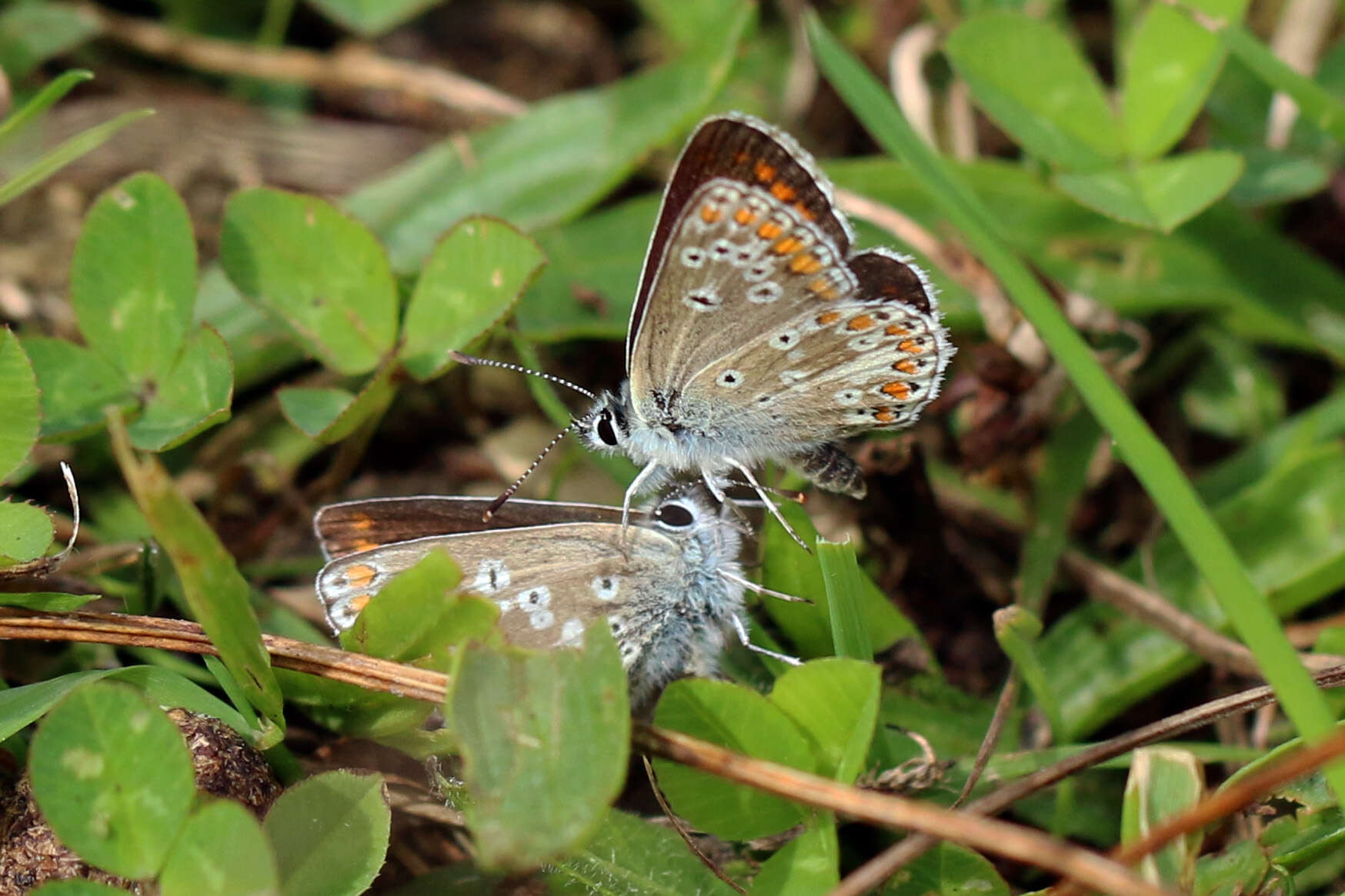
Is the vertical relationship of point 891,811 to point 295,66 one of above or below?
below

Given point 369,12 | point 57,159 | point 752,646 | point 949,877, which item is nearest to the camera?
point 949,877

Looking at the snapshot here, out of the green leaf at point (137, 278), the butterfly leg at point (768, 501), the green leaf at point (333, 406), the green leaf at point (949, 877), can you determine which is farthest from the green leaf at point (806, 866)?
the green leaf at point (137, 278)

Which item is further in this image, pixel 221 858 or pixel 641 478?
pixel 641 478

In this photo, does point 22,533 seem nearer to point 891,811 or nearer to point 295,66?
point 891,811

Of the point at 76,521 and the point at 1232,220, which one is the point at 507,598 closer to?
the point at 76,521

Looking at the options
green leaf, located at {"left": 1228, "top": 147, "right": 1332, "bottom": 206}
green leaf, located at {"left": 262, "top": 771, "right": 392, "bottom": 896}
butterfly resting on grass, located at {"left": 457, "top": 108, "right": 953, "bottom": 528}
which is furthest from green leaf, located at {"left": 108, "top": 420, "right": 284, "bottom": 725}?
green leaf, located at {"left": 1228, "top": 147, "right": 1332, "bottom": 206}

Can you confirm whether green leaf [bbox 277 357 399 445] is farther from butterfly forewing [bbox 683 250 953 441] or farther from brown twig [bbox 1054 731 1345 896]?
brown twig [bbox 1054 731 1345 896]

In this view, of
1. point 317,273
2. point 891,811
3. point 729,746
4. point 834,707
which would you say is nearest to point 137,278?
point 317,273
